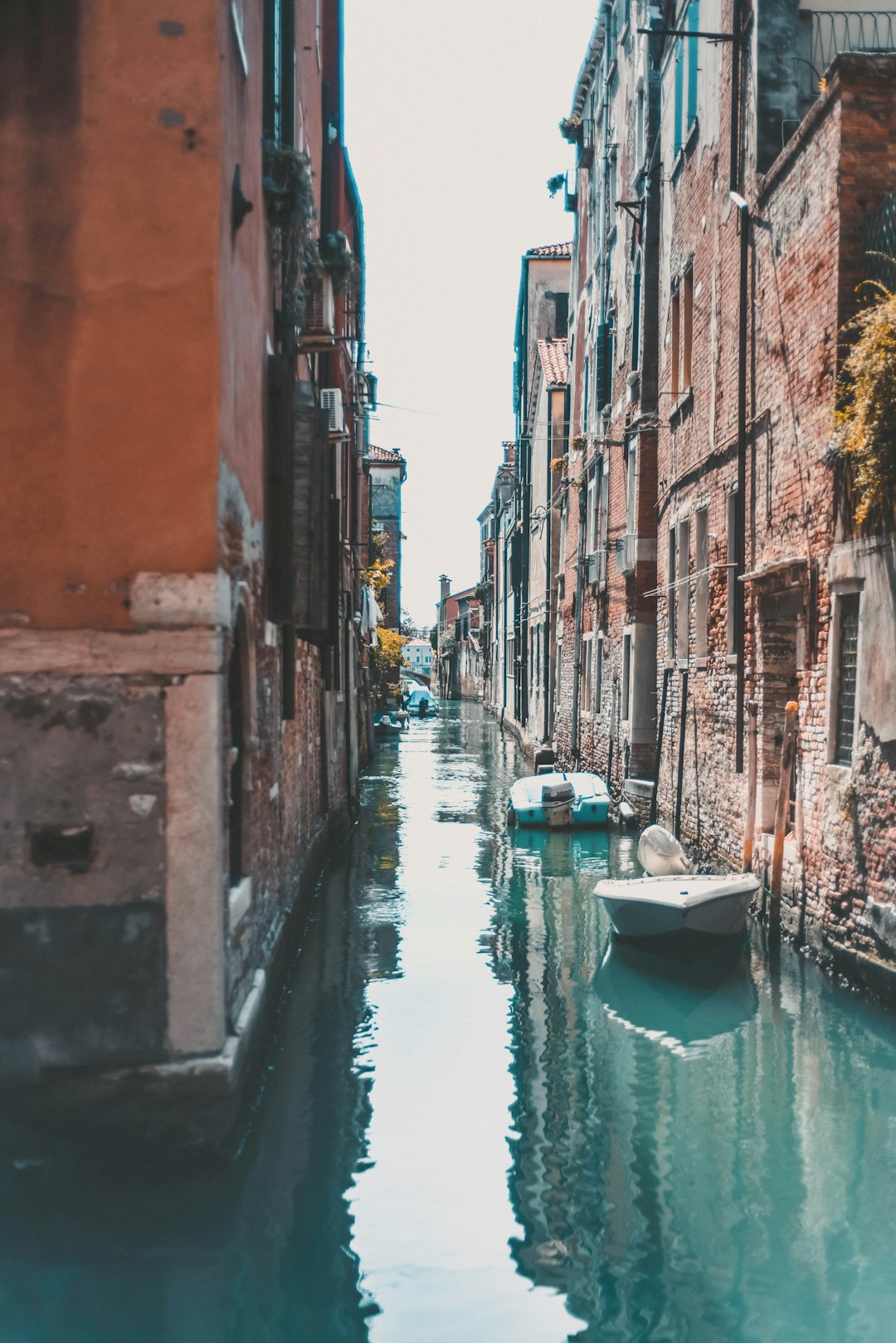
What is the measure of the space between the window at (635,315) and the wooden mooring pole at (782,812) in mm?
8402

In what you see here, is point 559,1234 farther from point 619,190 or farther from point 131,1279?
point 619,190

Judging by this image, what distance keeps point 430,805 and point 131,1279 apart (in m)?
14.3

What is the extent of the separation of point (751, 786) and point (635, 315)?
834cm

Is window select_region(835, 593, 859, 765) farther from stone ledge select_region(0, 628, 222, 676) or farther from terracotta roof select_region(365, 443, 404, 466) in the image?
terracotta roof select_region(365, 443, 404, 466)

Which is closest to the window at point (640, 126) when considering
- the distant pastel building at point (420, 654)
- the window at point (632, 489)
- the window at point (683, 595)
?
the window at point (632, 489)

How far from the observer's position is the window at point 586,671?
20562mm

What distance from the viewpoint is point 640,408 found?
16.0 meters

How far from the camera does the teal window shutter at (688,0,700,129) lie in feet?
42.1

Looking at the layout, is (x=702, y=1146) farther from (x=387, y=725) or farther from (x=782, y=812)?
(x=387, y=725)

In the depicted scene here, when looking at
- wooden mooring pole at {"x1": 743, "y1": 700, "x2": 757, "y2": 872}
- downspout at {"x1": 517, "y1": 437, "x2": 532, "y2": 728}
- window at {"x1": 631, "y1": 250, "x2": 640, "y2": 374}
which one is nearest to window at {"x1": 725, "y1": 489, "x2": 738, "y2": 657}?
wooden mooring pole at {"x1": 743, "y1": 700, "x2": 757, "y2": 872}

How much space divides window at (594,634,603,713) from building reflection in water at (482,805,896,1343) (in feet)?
33.3

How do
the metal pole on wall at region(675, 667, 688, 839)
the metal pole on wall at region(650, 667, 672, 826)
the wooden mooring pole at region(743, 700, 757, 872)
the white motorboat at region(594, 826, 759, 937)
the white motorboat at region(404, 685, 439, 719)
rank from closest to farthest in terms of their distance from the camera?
1. the white motorboat at region(594, 826, 759, 937)
2. the wooden mooring pole at region(743, 700, 757, 872)
3. the metal pole on wall at region(675, 667, 688, 839)
4. the metal pole on wall at region(650, 667, 672, 826)
5. the white motorboat at region(404, 685, 439, 719)

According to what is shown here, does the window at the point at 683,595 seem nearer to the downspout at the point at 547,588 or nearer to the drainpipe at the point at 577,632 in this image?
the drainpipe at the point at 577,632

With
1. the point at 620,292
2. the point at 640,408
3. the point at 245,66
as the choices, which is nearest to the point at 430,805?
the point at 640,408
